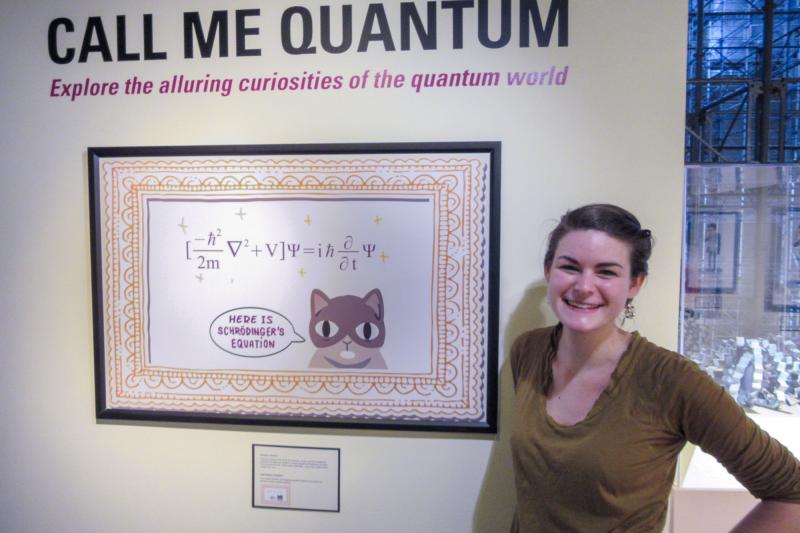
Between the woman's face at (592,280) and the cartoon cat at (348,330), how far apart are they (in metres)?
0.50

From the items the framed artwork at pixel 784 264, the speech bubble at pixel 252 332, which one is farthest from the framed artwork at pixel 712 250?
the speech bubble at pixel 252 332

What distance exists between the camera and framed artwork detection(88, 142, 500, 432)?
3.87 ft

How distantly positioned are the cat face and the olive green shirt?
19.0 inches

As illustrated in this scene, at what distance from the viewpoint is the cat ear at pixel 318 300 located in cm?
122

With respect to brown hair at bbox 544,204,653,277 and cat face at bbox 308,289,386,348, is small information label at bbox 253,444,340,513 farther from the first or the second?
brown hair at bbox 544,204,653,277

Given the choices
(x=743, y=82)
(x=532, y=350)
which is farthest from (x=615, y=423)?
(x=743, y=82)

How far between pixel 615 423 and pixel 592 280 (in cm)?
28

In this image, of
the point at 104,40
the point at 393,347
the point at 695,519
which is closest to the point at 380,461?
the point at 393,347

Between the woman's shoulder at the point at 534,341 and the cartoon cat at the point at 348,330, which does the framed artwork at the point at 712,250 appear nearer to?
the woman's shoulder at the point at 534,341

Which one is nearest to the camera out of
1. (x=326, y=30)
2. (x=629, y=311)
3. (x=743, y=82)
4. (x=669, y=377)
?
(x=669, y=377)

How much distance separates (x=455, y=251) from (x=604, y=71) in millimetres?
598

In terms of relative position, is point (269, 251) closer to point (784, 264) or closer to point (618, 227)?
point (618, 227)

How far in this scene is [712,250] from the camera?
123 cm

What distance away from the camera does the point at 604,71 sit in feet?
3.71
